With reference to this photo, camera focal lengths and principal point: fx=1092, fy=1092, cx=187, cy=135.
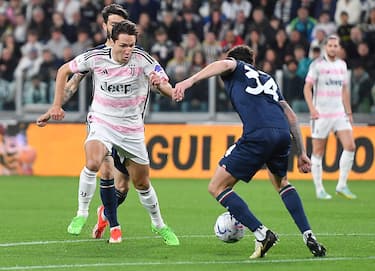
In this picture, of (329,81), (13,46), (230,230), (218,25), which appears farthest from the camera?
(13,46)

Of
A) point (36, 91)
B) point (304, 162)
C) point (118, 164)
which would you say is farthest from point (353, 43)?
point (304, 162)

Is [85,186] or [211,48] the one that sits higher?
[211,48]

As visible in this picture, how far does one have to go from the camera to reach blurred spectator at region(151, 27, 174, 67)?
2434cm

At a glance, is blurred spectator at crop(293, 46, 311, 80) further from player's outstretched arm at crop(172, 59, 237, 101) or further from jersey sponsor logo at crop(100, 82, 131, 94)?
player's outstretched arm at crop(172, 59, 237, 101)

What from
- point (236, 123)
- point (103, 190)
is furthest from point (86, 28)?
point (103, 190)

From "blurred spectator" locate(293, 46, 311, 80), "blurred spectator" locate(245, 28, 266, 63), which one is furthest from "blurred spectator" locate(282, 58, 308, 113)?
"blurred spectator" locate(245, 28, 266, 63)

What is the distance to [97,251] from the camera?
429 inches

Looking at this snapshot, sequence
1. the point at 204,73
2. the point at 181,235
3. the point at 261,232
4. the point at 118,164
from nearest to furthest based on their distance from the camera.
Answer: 1. the point at 204,73
2. the point at 261,232
3. the point at 118,164
4. the point at 181,235

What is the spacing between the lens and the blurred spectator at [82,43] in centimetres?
2555

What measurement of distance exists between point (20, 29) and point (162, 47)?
175 inches

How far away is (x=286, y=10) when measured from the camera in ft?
82.7

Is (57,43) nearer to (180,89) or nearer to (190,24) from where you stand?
(190,24)

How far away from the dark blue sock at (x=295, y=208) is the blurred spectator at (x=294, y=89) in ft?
39.2

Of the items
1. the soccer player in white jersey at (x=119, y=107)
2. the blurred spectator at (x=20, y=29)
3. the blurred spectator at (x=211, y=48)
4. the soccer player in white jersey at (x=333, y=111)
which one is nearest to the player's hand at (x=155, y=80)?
the soccer player in white jersey at (x=119, y=107)
